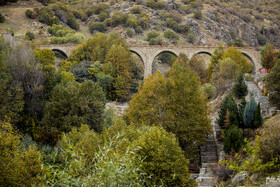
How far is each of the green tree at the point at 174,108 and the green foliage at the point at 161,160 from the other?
5.95m

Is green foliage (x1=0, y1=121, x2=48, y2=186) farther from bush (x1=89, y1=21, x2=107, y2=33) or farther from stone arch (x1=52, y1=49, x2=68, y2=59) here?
A: bush (x1=89, y1=21, x2=107, y2=33)

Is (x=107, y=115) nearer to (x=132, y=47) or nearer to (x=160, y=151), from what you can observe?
(x=160, y=151)

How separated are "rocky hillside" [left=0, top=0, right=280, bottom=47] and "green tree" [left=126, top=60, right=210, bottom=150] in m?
39.2

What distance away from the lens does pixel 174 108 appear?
63.8 ft

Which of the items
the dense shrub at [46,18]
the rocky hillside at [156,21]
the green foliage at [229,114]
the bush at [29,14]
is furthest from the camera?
the rocky hillside at [156,21]

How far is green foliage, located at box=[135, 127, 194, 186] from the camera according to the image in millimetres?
11539

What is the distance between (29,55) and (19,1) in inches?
2004

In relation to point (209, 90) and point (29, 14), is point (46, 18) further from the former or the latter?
point (209, 90)

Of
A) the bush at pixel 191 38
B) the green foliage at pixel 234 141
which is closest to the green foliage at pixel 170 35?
the bush at pixel 191 38

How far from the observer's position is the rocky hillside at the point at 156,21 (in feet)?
195

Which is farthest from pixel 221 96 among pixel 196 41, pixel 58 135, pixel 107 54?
pixel 196 41

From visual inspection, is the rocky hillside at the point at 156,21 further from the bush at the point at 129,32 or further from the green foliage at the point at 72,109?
the green foliage at the point at 72,109

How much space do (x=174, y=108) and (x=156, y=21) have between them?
55.2 metres

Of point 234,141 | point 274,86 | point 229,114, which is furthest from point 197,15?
point 234,141
